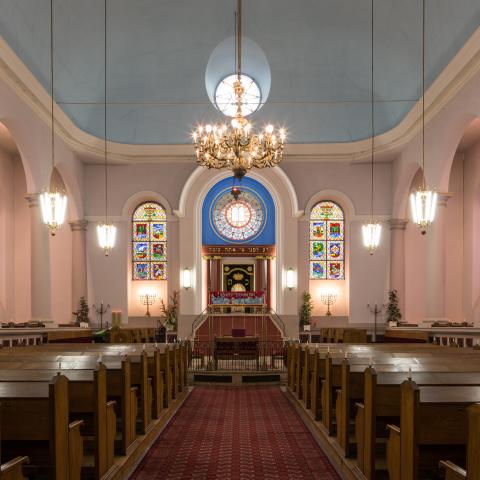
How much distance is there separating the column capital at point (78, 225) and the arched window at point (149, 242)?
1.72m

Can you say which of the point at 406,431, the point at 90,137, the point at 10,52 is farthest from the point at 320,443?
the point at 90,137

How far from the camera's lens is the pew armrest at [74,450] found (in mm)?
3825

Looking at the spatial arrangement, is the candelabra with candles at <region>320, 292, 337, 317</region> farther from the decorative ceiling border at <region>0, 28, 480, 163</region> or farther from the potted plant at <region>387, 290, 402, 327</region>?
the decorative ceiling border at <region>0, 28, 480, 163</region>

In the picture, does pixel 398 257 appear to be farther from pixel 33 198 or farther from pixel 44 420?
pixel 44 420

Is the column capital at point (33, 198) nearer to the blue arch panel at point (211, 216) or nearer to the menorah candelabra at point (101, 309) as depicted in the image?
the menorah candelabra at point (101, 309)

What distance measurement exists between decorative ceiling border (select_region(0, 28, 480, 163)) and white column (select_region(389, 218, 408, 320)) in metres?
2.20

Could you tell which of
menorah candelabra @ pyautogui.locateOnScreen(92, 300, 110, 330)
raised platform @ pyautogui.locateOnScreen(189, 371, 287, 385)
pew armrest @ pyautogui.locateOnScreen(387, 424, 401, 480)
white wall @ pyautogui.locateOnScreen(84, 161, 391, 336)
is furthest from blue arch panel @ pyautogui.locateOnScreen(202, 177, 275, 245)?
pew armrest @ pyautogui.locateOnScreen(387, 424, 401, 480)

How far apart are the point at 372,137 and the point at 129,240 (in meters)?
8.64

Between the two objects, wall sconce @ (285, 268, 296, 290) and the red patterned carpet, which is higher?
wall sconce @ (285, 268, 296, 290)

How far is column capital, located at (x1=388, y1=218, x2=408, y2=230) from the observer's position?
60.5ft

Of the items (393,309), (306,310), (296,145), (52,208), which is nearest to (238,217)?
(296,145)

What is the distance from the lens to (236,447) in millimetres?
6184

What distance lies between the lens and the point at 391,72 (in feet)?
53.0

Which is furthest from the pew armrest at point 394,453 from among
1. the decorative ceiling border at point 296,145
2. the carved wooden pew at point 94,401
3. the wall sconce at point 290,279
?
the wall sconce at point 290,279
